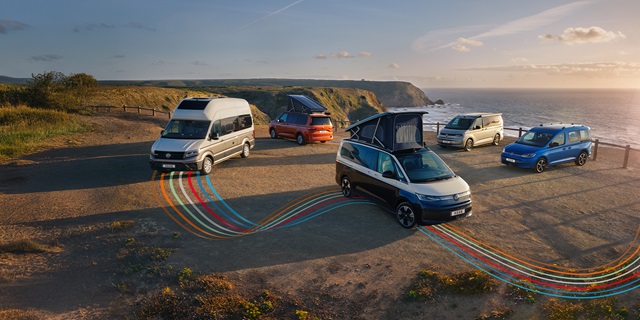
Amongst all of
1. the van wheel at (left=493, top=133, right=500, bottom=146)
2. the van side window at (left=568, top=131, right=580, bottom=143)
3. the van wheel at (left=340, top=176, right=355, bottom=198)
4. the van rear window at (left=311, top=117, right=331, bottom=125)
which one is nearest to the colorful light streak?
the van wheel at (left=340, top=176, right=355, bottom=198)

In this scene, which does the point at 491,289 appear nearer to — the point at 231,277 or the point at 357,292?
the point at 357,292

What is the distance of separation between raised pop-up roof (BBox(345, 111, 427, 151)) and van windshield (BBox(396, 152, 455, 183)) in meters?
0.37

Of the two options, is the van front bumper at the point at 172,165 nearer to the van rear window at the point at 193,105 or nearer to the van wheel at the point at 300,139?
the van rear window at the point at 193,105

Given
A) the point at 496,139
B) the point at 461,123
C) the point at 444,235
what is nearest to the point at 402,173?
the point at 444,235

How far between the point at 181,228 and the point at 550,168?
1654 cm

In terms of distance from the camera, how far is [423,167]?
A: 984cm

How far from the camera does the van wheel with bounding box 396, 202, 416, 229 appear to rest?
9.16 meters

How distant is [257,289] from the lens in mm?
6629

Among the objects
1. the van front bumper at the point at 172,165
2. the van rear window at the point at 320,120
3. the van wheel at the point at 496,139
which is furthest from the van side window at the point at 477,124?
the van front bumper at the point at 172,165

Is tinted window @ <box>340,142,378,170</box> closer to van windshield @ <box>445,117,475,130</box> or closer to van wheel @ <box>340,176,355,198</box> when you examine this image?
van wheel @ <box>340,176,355,198</box>

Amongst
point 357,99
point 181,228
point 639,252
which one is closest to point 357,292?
point 181,228

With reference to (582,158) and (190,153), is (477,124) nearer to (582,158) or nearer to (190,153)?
(582,158)

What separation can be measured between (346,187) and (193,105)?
744 cm

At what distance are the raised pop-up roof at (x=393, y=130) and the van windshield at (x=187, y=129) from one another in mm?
6294
